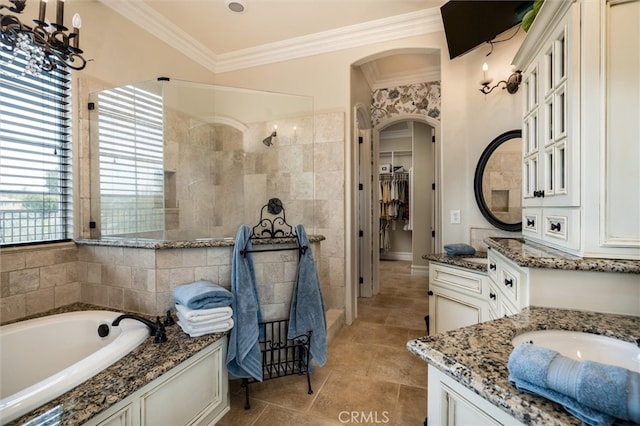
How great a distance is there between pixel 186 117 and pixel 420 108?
2820mm

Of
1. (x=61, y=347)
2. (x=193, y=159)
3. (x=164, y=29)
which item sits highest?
(x=164, y=29)

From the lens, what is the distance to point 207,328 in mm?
1611

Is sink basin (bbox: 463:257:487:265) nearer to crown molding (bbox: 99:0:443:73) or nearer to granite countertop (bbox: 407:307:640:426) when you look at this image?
granite countertop (bbox: 407:307:640:426)

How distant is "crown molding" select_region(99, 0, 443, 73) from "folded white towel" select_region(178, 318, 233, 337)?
2571 millimetres

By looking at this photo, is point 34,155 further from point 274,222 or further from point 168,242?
point 274,222

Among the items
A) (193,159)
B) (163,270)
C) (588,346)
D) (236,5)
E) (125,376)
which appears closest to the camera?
(588,346)

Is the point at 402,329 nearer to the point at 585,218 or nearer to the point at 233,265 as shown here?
the point at 233,265

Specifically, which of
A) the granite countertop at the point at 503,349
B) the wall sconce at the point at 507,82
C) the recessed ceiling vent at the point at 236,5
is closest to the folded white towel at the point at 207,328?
the granite countertop at the point at 503,349

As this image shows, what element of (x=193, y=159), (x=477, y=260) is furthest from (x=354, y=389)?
(x=193, y=159)

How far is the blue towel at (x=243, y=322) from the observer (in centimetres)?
169

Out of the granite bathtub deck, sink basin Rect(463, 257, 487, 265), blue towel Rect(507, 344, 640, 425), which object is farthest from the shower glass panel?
blue towel Rect(507, 344, 640, 425)

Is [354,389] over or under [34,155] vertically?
under

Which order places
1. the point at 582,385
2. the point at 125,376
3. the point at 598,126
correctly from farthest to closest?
the point at 125,376, the point at 598,126, the point at 582,385

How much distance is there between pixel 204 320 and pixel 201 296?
0.14 metres
